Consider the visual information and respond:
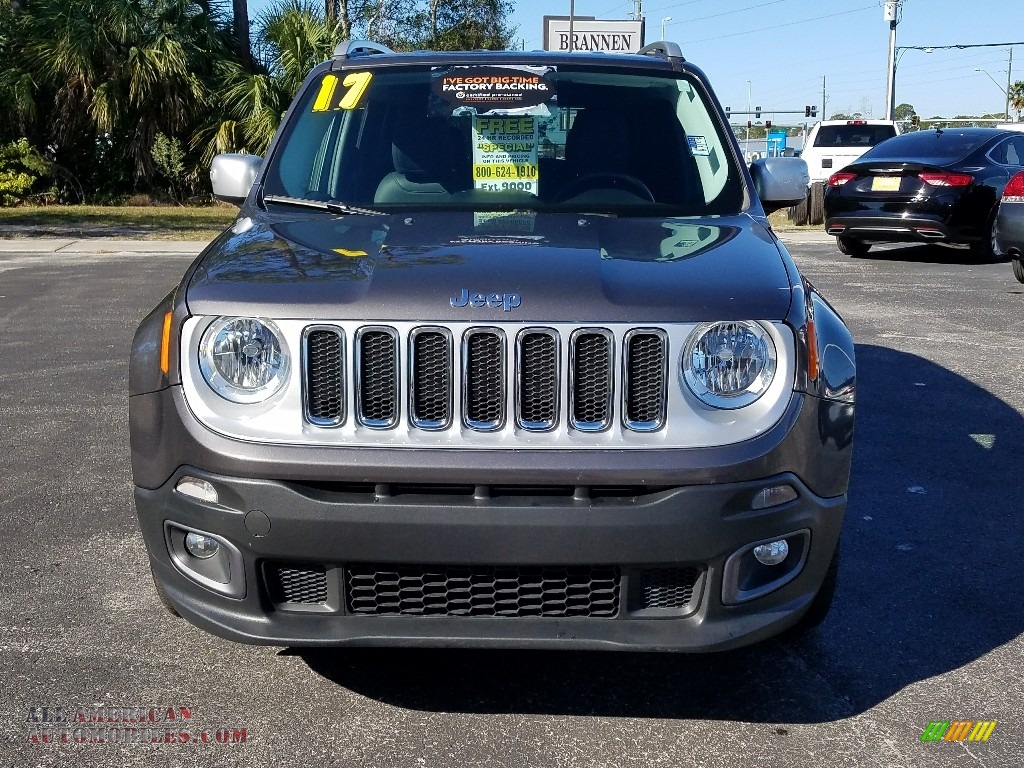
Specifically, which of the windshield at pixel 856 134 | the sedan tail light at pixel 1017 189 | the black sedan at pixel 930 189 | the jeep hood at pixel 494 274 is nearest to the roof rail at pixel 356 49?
the jeep hood at pixel 494 274

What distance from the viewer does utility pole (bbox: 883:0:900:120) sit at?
40031 millimetres

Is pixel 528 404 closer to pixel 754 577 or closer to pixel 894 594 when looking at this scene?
pixel 754 577

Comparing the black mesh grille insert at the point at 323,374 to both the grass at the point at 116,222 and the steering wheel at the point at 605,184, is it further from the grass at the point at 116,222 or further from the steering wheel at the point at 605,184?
the grass at the point at 116,222

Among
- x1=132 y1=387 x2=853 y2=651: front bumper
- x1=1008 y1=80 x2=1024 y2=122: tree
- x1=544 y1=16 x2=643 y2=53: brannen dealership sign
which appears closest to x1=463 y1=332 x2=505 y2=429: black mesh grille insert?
x1=132 y1=387 x2=853 y2=651: front bumper

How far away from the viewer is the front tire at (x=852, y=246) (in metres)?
15.3

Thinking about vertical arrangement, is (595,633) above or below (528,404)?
below

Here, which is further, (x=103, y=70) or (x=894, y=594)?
(x=103, y=70)

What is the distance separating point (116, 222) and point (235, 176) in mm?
16563

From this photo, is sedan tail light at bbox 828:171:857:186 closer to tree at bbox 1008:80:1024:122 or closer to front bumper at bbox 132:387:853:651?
front bumper at bbox 132:387:853:651

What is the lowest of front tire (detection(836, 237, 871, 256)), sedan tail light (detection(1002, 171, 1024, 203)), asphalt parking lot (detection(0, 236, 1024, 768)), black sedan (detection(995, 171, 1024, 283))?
front tire (detection(836, 237, 871, 256))

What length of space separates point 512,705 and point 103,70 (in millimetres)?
22757

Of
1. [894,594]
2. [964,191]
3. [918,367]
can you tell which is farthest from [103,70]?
[894,594]

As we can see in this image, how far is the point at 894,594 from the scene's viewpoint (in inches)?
158

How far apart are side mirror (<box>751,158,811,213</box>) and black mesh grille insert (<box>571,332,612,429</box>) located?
183 cm
